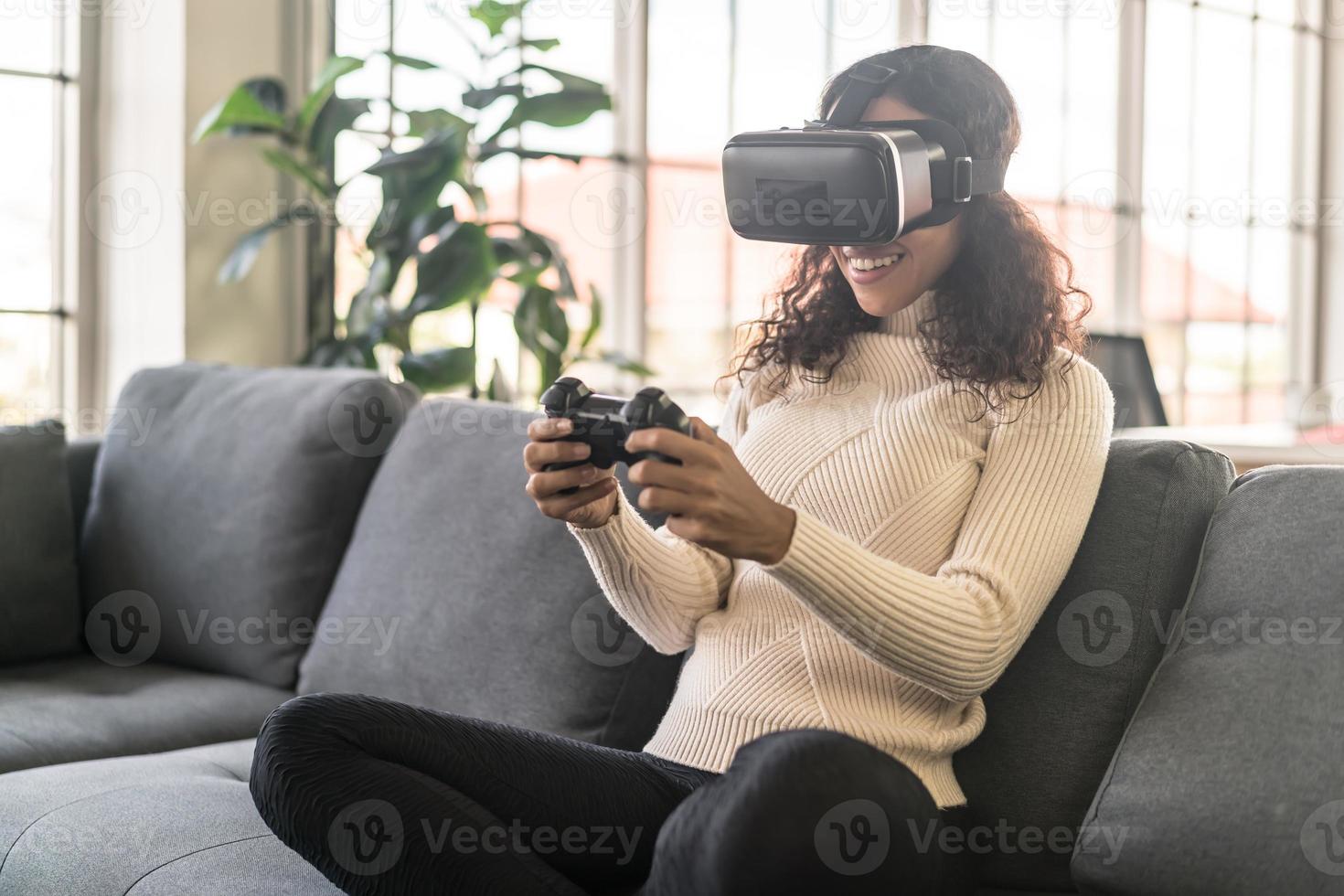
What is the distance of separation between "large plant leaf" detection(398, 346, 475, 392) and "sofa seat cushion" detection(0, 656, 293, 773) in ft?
2.67

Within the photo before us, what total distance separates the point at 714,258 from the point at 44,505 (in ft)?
7.13

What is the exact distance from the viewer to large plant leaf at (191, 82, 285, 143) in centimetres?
272

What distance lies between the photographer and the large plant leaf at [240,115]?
2.72 meters

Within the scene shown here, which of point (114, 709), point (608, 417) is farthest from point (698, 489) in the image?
point (114, 709)

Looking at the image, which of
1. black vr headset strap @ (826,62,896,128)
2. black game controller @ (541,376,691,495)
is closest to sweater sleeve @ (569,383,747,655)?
black game controller @ (541,376,691,495)

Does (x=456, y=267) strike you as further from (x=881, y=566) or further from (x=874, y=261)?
(x=881, y=566)

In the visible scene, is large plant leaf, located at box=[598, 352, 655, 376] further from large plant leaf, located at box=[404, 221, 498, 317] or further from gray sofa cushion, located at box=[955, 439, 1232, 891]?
gray sofa cushion, located at box=[955, 439, 1232, 891]

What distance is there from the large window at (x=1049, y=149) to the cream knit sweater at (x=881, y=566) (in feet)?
5.73

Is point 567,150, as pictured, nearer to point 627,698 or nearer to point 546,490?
point 627,698

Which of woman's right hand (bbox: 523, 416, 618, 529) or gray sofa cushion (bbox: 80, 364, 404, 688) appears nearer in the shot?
woman's right hand (bbox: 523, 416, 618, 529)

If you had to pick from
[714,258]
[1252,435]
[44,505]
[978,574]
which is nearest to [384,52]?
[44,505]

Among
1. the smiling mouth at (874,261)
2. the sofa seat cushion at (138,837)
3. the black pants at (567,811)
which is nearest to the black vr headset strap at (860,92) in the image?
the smiling mouth at (874,261)

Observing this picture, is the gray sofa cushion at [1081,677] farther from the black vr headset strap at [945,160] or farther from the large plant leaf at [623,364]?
the large plant leaf at [623,364]

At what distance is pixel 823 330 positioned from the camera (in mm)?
1510
